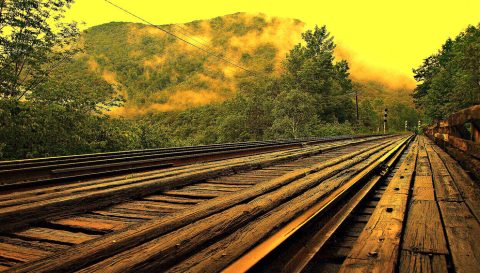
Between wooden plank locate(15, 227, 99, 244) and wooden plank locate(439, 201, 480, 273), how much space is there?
218 cm

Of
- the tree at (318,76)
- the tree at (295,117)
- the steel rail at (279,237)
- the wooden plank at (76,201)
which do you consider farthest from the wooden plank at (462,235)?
the tree at (318,76)

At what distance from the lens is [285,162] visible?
22.0ft

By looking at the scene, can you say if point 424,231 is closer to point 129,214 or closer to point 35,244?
point 129,214

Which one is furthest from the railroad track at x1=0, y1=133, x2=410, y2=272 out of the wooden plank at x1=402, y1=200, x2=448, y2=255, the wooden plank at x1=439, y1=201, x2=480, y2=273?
the wooden plank at x1=439, y1=201, x2=480, y2=273

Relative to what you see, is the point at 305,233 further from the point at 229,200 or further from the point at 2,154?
the point at 2,154

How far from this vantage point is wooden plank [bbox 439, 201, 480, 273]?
67.1 inches

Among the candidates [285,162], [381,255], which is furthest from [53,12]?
[381,255]

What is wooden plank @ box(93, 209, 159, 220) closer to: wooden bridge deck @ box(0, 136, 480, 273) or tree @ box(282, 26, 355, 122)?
wooden bridge deck @ box(0, 136, 480, 273)

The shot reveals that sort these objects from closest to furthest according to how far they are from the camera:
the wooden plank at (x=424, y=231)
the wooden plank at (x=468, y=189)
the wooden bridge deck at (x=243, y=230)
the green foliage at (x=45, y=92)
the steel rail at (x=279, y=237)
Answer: the steel rail at (x=279, y=237) < the wooden bridge deck at (x=243, y=230) < the wooden plank at (x=424, y=231) < the wooden plank at (x=468, y=189) < the green foliage at (x=45, y=92)

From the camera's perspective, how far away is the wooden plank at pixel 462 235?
5.59 ft

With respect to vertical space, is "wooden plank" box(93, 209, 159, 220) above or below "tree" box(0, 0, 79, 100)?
below

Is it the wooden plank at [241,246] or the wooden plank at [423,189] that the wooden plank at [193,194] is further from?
the wooden plank at [423,189]

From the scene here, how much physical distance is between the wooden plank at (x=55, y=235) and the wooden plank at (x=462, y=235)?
218cm

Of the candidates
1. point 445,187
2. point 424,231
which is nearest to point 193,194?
point 424,231
